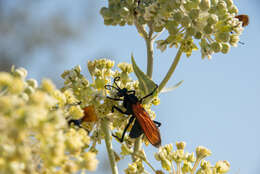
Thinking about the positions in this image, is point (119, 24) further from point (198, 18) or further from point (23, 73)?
point (23, 73)

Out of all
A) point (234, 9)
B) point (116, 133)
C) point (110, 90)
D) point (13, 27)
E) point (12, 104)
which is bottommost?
point (12, 104)

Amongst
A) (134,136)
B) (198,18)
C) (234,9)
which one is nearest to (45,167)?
(134,136)

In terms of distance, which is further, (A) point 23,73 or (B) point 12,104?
(A) point 23,73

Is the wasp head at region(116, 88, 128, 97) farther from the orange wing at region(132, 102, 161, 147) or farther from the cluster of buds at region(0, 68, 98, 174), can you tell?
the cluster of buds at region(0, 68, 98, 174)

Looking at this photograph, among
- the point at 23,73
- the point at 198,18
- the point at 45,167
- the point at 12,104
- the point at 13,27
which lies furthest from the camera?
the point at 13,27

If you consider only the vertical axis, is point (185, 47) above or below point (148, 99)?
above
